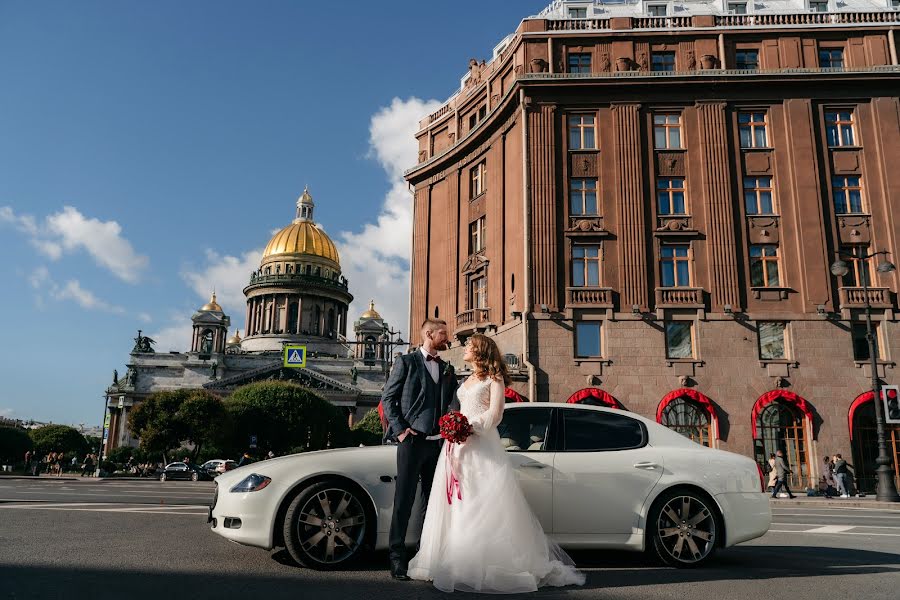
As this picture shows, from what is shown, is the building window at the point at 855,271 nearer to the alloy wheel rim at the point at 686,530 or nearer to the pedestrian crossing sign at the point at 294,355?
the alloy wheel rim at the point at 686,530

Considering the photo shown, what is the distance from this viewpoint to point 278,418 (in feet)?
194

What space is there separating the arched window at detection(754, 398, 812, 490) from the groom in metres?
24.7

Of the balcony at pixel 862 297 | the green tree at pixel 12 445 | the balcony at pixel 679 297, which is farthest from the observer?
the green tree at pixel 12 445

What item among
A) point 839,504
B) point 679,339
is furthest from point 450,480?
point 679,339

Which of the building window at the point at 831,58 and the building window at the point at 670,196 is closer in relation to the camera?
the building window at the point at 670,196

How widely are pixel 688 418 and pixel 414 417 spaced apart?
2425cm

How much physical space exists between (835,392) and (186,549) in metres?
27.1

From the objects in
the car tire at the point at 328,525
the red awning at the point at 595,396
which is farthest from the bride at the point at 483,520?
the red awning at the point at 595,396

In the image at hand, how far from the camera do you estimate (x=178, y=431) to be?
55.1 m

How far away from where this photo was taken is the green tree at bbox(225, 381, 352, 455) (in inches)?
2302

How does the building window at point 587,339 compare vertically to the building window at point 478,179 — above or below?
below

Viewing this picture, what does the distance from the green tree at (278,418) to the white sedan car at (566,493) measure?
52.9 m

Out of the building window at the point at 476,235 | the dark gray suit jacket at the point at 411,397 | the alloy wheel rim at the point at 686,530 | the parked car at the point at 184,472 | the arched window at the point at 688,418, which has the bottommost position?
the parked car at the point at 184,472

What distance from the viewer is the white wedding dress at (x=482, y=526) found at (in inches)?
207
